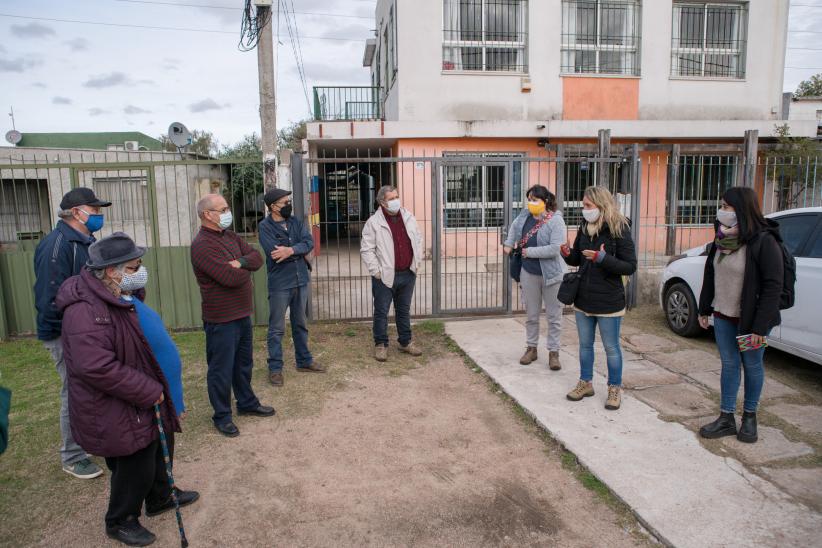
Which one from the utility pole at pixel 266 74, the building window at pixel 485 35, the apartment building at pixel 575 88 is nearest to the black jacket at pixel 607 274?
the utility pole at pixel 266 74

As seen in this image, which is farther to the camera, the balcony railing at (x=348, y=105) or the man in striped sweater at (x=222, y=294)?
the balcony railing at (x=348, y=105)

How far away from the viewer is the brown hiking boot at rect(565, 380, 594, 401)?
16.9 ft

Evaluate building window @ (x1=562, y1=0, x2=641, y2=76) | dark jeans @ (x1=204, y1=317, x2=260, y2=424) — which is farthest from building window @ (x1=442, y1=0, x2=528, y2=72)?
dark jeans @ (x1=204, y1=317, x2=260, y2=424)

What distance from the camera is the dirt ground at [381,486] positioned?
3338 mm

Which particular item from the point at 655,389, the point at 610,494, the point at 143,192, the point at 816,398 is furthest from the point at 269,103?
the point at 816,398

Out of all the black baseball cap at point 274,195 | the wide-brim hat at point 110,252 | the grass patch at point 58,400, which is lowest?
the grass patch at point 58,400

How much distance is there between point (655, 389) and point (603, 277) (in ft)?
4.86

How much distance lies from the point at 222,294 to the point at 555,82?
11.1 metres

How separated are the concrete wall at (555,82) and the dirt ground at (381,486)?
931cm

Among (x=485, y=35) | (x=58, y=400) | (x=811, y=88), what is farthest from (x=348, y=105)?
(x=811, y=88)

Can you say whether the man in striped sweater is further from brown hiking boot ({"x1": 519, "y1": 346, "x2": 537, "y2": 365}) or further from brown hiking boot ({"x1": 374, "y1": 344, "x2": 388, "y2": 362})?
brown hiking boot ({"x1": 519, "y1": 346, "x2": 537, "y2": 365})

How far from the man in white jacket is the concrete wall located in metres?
7.35

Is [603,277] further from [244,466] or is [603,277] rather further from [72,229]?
[72,229]

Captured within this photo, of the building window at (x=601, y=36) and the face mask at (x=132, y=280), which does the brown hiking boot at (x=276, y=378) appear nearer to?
the face mask at (x=132, y=280)
